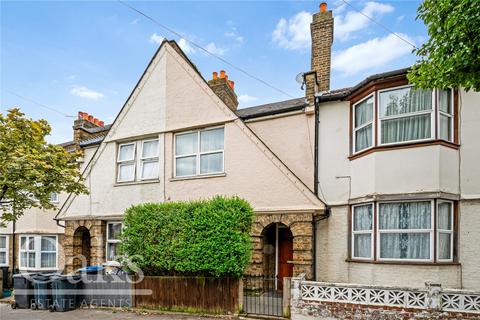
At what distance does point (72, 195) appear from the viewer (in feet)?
51.5

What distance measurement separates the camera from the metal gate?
9.34 meters

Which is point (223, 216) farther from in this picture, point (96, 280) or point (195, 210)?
point (96, 280)

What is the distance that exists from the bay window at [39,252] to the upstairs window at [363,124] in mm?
15552

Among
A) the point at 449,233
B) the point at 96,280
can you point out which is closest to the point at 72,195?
the point at 96,280

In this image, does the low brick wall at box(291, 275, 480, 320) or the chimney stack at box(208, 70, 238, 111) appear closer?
the low brick wall at box(291, 275, 480, 320)

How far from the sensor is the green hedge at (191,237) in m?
9.50

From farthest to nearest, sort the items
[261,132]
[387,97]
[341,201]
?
[261,132] < [341,201] < [387,97]

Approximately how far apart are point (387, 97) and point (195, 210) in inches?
251

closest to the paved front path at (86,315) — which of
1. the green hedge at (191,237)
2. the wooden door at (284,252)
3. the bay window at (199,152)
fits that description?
the green hedge at (191,237)

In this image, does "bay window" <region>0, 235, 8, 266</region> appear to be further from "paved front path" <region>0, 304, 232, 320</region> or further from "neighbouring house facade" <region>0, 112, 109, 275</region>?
"paved front path" <region>0, 304, 232, 320</region>

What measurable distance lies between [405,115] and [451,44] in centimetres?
429

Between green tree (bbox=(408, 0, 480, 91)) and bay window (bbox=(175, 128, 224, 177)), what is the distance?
7456 millimetres

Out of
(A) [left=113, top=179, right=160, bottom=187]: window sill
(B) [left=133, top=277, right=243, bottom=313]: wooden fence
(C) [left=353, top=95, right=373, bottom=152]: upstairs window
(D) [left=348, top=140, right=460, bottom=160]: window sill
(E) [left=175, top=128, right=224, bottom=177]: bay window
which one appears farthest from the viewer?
(A) [left=113, top=179, right=160, bottom=187]: window sill

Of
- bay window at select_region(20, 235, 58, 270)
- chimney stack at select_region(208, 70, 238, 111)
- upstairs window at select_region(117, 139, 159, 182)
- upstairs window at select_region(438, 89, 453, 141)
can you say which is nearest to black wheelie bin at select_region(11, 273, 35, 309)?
upstairs window at select_region(117, 139, 159, 182)
